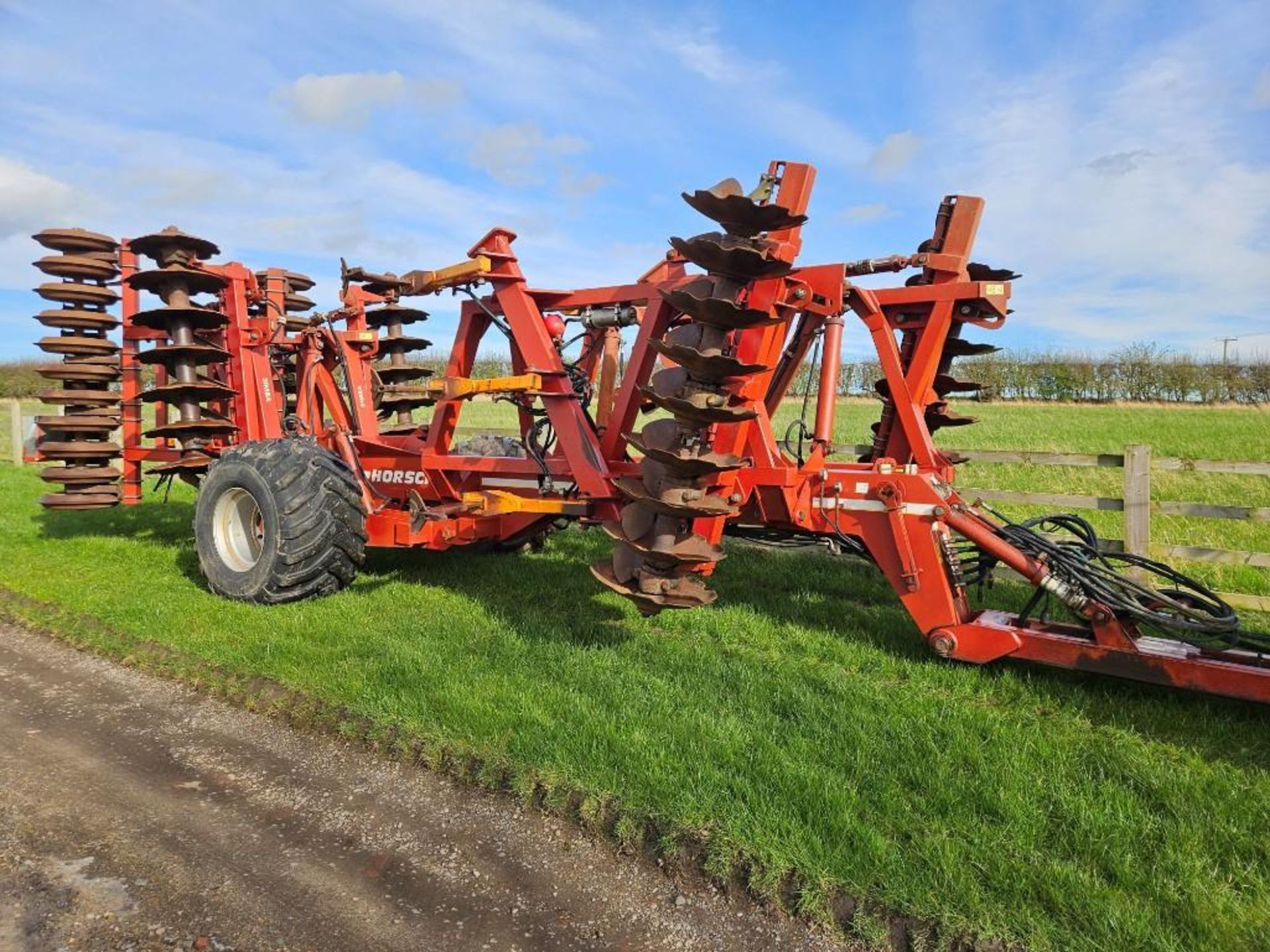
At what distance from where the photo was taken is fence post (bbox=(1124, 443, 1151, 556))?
6566 mm

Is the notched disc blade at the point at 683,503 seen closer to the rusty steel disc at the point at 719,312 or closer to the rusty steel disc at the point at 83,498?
the rusty steel disc at the point at 719,312

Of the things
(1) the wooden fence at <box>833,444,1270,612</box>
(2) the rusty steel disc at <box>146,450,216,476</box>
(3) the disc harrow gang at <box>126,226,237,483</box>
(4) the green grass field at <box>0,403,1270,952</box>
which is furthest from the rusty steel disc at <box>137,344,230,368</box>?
(1) the wooden fence at <box>833,444,1270,612</box>

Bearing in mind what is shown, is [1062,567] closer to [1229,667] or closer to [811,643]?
[1229,667]

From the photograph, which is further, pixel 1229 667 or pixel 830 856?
pixel 1229 667

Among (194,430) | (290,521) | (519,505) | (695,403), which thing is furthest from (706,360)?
(194,430)

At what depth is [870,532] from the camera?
4.63 m

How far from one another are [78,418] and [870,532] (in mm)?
6709

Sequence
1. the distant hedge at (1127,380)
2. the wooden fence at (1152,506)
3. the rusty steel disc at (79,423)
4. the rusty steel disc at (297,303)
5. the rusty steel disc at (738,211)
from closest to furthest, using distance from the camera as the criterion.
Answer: the rusty steel disc at (738,211) < the wooden fence at (1152,506) < the rusty steel disc at (79,423) < the rusty steel disc at (297,303) < the distant hedge at (1127,380)

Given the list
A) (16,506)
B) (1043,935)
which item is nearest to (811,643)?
(1043,935)

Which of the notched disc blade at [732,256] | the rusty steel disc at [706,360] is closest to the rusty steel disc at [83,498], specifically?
the rusty steel disc at [706,360]

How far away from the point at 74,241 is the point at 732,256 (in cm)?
644

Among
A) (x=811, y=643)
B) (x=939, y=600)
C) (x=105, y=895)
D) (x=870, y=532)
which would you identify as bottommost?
(x=105, y=895)

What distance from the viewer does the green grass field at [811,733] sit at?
2660mm

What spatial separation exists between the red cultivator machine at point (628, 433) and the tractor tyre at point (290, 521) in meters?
0.02
